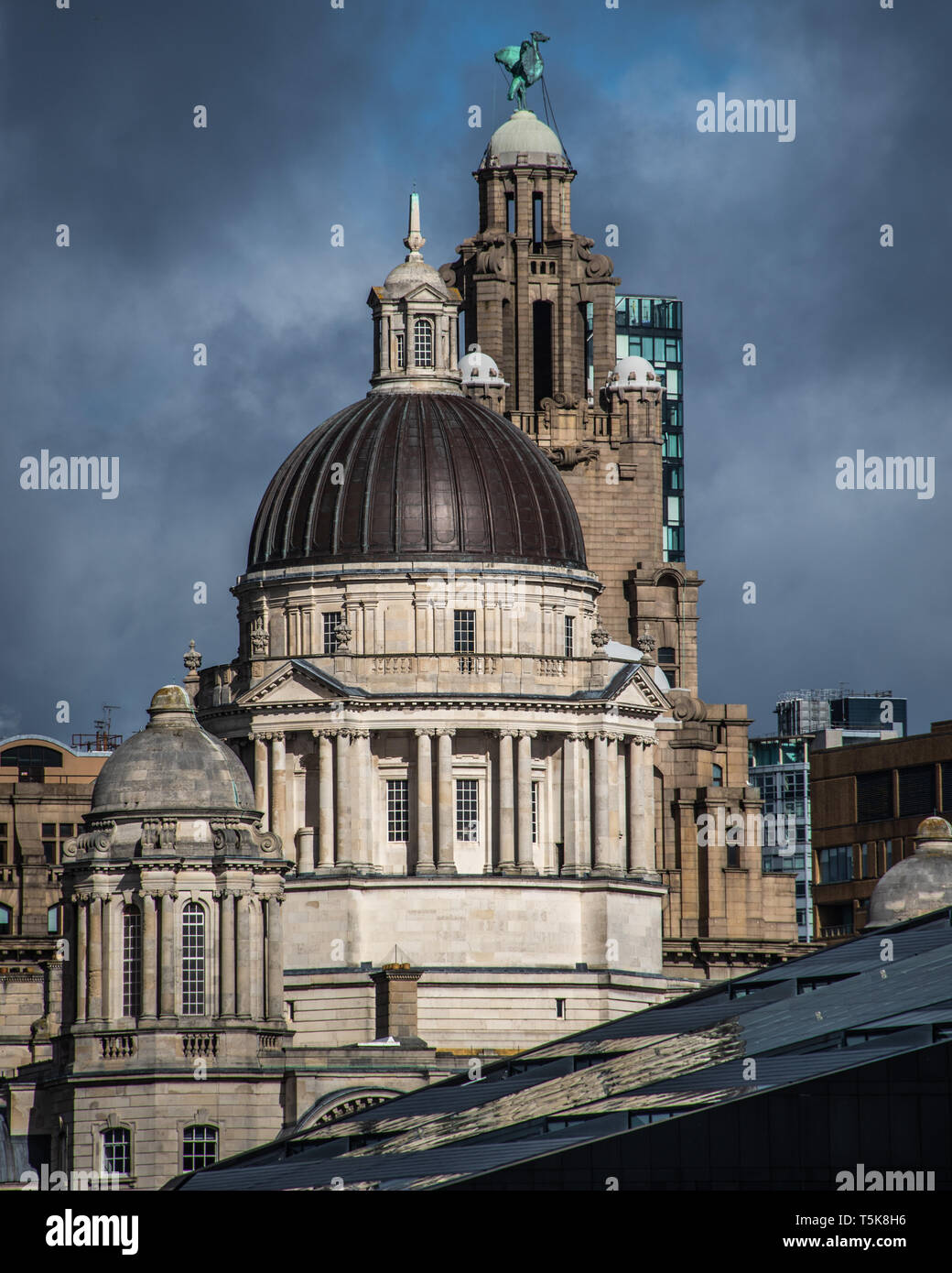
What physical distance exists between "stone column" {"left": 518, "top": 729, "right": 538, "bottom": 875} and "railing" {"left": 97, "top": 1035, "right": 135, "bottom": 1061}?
2441 cm

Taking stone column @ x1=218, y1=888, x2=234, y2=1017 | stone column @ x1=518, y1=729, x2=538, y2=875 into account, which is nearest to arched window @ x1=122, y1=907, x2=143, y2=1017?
stone column @ x1=218, y1=888, x2=234, y2=1017

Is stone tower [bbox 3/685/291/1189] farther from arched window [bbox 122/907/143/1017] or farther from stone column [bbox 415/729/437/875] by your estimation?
stone column [bbox 415/729/437/875]

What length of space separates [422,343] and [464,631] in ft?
45.4

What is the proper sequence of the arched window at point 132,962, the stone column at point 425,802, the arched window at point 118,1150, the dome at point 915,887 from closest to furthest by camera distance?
the arched window at point 118,1150 < the arched window at point 132,962 < the stone column at point 425,802 < the dome at point 915,887

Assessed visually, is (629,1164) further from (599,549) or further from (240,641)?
(599,549)

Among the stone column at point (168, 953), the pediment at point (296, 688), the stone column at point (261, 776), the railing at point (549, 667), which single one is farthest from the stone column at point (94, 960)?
the railing at point (549, 667)

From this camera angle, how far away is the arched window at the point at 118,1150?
140 metres

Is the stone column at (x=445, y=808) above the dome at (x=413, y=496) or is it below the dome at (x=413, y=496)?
below

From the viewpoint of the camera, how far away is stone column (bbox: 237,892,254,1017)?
14300 centimetres

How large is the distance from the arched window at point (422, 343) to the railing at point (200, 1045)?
38533 mm

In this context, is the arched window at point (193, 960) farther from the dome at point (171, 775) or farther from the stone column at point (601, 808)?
the stone column at point (601, 808)

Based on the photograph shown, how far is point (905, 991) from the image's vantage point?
107m

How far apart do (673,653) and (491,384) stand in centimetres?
1642
